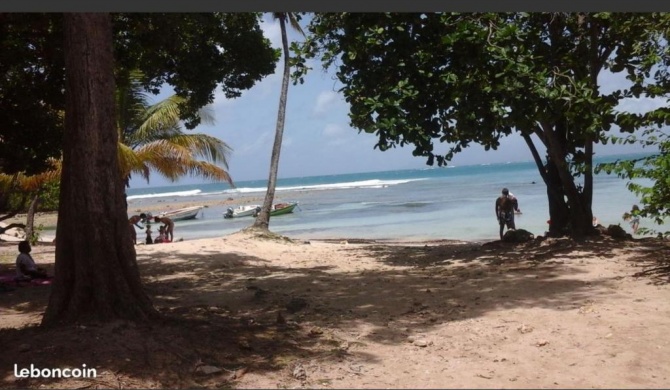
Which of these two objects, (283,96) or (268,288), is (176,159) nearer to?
(283,96)

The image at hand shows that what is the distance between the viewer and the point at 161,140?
15.4m

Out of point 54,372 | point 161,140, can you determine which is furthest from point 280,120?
point 54,372

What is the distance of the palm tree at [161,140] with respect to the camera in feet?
49.1

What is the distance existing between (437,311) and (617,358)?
84.2 inches

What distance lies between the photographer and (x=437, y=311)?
21.7 ft

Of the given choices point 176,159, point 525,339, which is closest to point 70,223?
point 525,339

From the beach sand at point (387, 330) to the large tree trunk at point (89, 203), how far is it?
31 centimetres

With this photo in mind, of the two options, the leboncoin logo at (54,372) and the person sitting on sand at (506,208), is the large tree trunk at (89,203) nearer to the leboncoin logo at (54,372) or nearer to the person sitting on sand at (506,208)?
the leboncoin logo at (54,372)

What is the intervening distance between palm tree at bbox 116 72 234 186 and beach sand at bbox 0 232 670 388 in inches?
223

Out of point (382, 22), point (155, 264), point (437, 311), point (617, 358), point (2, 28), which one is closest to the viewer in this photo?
point (617, 358)

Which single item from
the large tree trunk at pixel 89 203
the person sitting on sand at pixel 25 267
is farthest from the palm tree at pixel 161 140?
the large tree trunk at pixel 89 203

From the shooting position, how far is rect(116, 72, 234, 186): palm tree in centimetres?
1495

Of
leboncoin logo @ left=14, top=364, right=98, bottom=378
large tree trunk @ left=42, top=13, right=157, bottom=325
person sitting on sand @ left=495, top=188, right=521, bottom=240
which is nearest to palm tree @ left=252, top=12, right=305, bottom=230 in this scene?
person sitting on sand @ left=495, top=188, right=521, bottom=240

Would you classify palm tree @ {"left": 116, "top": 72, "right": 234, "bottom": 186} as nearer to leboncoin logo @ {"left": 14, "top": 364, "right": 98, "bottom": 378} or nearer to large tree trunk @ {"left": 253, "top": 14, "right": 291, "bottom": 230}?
large tree trunk @ {"left": 253, "top": 14, "right": 291, "bottom": 230}
